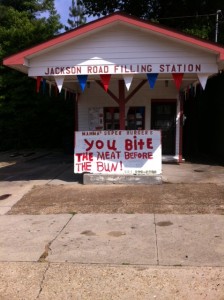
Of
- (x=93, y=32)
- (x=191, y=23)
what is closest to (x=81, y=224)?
(x=93, y=32)

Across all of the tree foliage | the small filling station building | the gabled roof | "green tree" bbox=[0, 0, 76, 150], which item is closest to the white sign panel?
the small filling station building

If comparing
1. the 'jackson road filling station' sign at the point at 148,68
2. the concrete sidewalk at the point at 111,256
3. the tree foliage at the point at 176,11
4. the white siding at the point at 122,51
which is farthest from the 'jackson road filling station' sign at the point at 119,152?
the tree foliage at the point at 176,11

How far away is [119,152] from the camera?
385 inches

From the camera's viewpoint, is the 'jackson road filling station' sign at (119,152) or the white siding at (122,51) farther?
the 'jackson road filling station' sign at (119,152)

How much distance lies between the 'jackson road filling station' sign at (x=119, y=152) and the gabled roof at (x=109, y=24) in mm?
2275

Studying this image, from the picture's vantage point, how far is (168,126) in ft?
47.2

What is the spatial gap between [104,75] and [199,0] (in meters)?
14.1

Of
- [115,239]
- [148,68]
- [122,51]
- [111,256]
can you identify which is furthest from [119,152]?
[111,256]

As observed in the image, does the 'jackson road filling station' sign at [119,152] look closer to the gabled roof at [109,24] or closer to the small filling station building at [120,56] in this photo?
the small filling station building at [120,56]

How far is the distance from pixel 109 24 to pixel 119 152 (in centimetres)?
313

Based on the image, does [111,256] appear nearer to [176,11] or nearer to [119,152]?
[119,152]

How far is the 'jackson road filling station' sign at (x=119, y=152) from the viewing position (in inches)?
380

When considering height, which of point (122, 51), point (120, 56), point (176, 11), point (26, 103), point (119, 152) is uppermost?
point (176, 11)

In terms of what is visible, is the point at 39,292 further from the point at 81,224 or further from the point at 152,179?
the point at 152,179
